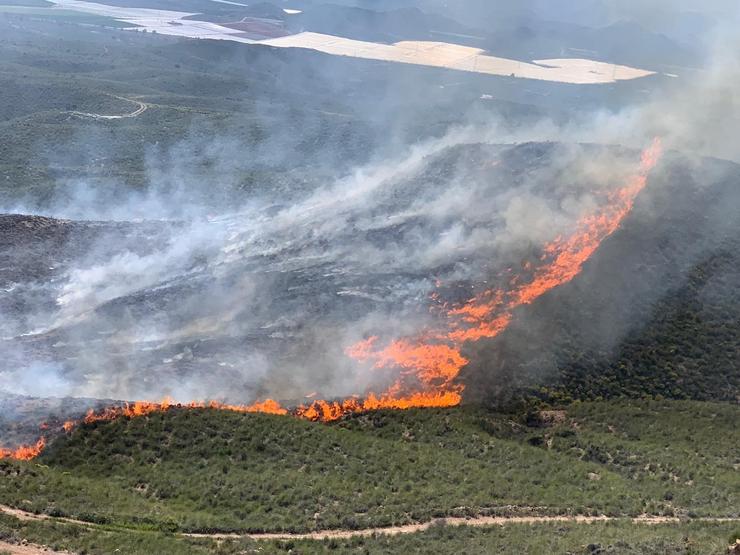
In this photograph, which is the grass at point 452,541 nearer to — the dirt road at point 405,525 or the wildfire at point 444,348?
the dirt road at point 405,525

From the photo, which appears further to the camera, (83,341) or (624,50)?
(624,50)

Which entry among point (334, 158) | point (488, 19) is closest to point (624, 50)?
point (488, 19)

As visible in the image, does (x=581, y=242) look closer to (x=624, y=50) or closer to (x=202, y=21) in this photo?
(x=624, y=50)

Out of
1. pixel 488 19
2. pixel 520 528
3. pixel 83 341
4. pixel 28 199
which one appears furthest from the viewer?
pixel 488 19

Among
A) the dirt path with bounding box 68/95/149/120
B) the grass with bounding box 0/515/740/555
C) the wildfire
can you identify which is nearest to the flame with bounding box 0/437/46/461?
the wildfire

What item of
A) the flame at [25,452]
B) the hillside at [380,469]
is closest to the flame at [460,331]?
the hillside at [380,469]

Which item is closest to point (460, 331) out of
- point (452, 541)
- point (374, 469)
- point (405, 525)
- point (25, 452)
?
point (374, 469)

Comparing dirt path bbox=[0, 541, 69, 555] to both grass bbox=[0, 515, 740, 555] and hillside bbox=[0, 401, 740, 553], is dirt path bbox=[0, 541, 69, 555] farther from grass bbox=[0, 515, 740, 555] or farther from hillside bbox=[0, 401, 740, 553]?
hillside bbox=[0, 401, 740, 553]
